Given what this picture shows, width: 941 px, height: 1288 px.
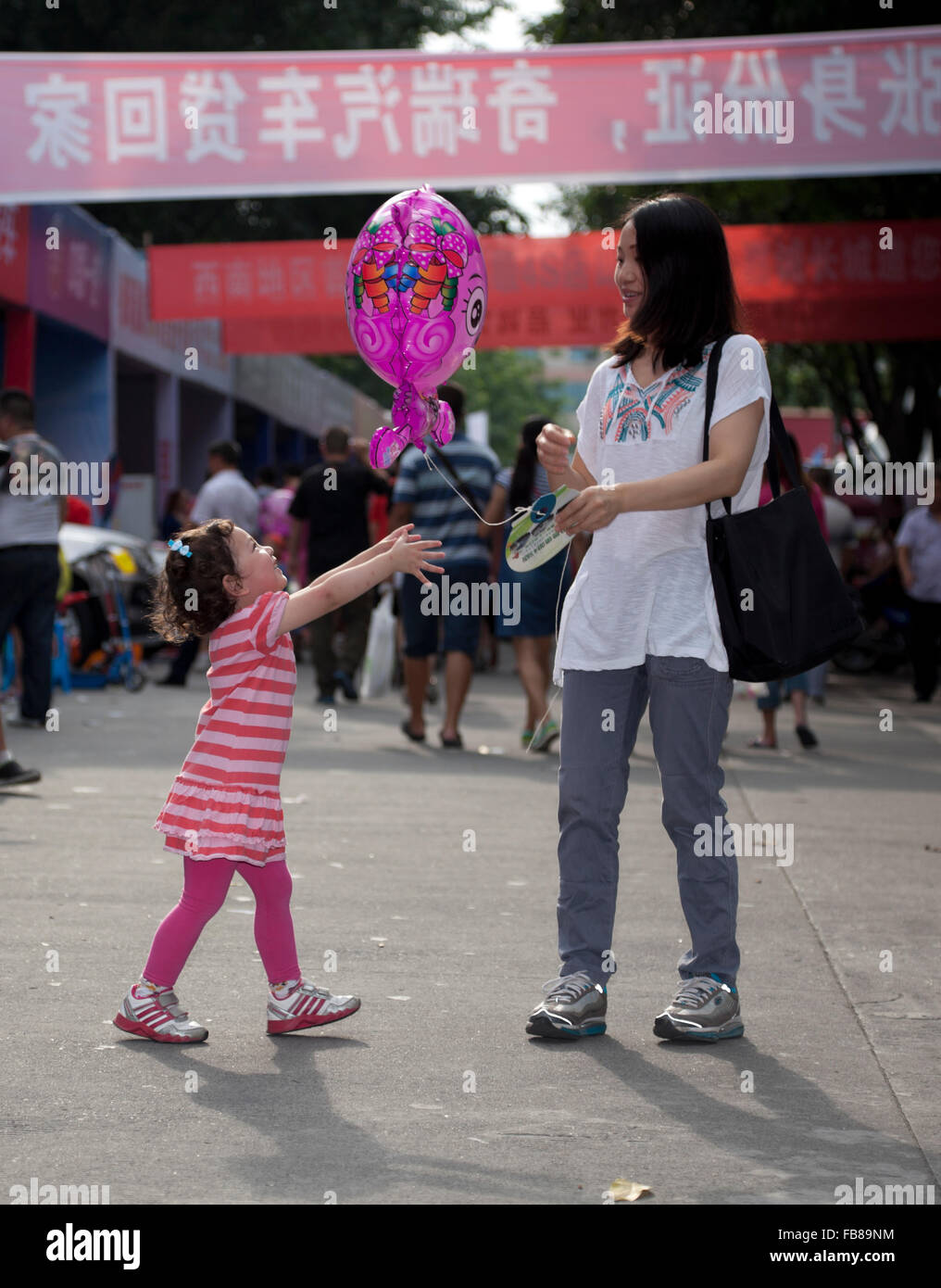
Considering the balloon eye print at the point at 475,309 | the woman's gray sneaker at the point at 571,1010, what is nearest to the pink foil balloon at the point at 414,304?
the balloon eye print at the point at 475,309

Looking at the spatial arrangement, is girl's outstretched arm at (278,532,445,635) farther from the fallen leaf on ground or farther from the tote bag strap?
the fallen leaf on ground

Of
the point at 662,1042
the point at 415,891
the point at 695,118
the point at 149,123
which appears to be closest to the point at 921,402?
the point at 695,118

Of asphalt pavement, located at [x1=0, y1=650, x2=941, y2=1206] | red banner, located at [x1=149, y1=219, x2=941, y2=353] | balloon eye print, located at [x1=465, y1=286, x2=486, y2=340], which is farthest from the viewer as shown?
red banner, located at [x1=149, y1=219, x2=941, y2=353]

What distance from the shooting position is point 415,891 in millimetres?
6223

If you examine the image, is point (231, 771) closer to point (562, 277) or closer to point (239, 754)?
point (239, 754)

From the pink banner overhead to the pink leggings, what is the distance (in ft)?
29.7

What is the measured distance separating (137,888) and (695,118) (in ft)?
26.9

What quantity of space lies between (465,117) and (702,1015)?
31.0 ft

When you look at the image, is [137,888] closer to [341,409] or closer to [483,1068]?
[483,1068]

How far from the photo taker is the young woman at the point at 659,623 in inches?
172

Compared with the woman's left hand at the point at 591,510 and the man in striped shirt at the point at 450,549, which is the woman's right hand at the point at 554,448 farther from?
the man in striped shirt at the point at 450,549

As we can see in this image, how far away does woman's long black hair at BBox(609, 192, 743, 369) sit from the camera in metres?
4.36

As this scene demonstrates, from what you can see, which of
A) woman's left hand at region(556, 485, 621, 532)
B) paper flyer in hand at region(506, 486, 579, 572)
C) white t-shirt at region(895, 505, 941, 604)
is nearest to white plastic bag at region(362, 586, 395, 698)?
white t-shirt at region(895, 505, 941, 604)

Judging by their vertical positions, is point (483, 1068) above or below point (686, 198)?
below
